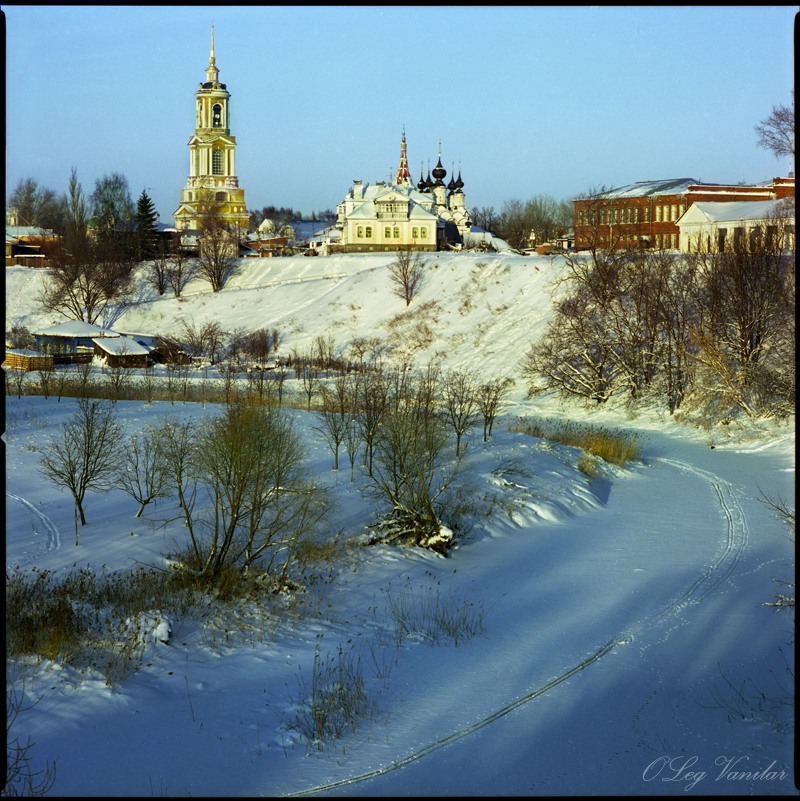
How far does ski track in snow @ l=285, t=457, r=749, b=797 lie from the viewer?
741cm

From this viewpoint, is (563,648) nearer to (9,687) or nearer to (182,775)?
(182,775)

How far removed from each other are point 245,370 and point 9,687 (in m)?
31.2

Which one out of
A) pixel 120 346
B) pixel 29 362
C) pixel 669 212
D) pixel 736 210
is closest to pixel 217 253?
pixel 120 346

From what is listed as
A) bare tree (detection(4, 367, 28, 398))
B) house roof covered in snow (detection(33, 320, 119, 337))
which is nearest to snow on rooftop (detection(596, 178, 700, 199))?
house roof covered in snow (detection(33, 320, 119, 337))

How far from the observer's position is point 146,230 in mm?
66875

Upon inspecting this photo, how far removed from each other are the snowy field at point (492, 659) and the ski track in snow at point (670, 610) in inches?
1.3

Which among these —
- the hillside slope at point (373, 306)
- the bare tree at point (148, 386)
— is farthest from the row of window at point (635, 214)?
the bare tree at point (148, 386)

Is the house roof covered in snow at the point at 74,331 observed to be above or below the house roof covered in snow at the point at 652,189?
below

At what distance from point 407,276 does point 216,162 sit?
42741mm

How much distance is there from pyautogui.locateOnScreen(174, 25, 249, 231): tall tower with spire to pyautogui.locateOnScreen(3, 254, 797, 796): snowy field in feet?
221

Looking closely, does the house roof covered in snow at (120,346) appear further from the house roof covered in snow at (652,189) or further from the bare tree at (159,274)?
the house roof covered in snow at (652,189)

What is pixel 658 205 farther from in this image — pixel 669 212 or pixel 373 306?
pixel 373 306

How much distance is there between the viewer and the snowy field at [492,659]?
7.32 meters

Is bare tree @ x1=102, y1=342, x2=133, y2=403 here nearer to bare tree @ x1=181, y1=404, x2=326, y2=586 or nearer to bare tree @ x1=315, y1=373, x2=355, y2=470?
bare tree @ x1=315, y1=373, x2=355, y2=470
